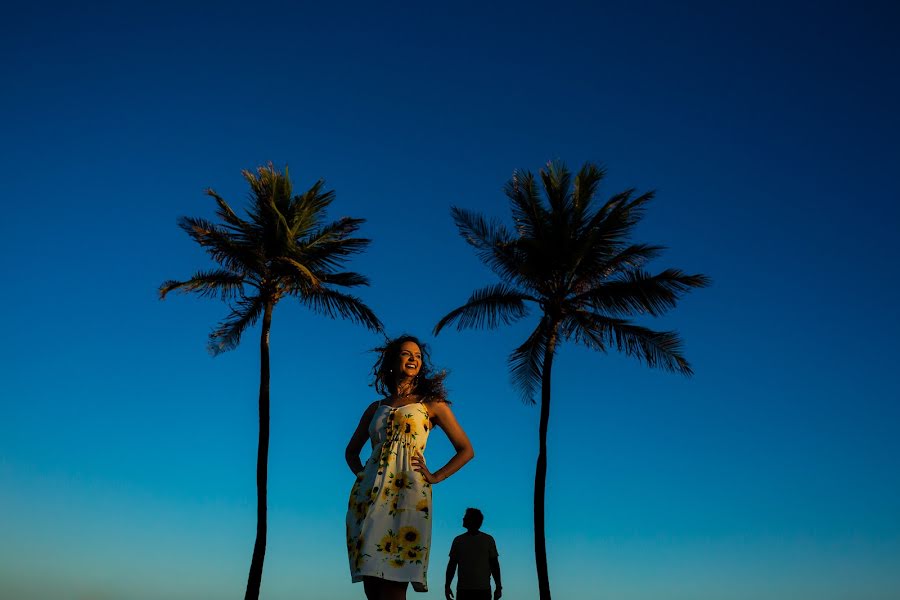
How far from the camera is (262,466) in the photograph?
2184 cm

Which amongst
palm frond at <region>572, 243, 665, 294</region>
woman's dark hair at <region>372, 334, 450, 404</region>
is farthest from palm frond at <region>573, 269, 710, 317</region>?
woman's dark hair at <region>372, 334, 450, 404</region>

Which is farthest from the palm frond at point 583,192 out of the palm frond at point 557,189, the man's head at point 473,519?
the man's head at point 473,519

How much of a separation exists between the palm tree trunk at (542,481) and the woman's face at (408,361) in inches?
577

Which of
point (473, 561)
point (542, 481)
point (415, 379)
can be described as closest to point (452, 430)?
point (415, 379)

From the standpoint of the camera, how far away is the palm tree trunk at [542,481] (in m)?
19.9

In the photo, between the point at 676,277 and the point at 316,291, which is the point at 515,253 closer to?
the point at 676,277

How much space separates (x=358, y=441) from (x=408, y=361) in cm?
69

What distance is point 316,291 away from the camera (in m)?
23.2

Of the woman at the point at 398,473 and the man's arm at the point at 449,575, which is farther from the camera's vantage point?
the man's arm at the point at 449,575

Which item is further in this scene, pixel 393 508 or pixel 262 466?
pixel 262 466

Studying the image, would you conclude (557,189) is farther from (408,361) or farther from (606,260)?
(408,361)

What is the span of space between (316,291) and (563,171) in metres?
7.13

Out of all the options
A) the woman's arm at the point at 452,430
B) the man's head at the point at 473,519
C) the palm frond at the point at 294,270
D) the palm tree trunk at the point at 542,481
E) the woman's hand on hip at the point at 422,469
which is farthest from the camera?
the palm frond at the point at 294,270

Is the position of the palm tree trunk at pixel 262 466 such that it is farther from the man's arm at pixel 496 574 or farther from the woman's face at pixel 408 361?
the woman's face at pixel 408 361
